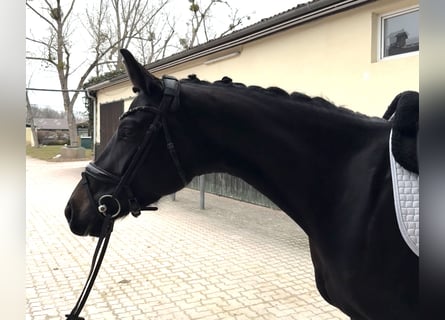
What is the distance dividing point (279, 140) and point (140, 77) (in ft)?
2.18

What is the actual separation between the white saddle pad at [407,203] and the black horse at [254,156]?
10 centimetres

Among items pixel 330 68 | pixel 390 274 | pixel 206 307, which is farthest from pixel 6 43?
pixel 330 68

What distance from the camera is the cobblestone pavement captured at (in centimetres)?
332

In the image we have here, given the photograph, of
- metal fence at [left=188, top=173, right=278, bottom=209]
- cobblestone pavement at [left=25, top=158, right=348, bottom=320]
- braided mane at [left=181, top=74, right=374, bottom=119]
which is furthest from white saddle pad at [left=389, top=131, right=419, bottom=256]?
metal fence at [left=188, top=173, right=278, bottom=209]

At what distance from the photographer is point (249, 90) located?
5.64ft

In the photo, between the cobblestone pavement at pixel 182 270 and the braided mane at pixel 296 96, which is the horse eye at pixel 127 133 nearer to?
the braided mane at pixel 296 96

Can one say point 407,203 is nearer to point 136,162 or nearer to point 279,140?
point 279,140

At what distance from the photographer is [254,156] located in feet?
5.36

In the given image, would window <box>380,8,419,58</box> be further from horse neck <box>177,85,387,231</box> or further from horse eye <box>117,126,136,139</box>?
horse eye <box>117,126,136,139</box>

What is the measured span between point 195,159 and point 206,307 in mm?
2196

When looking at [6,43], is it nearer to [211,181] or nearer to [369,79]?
[369,79]

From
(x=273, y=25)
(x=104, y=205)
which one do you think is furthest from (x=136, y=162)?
(x=273, y=25)

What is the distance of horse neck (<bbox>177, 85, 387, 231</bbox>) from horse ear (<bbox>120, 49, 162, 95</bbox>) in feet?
0.44

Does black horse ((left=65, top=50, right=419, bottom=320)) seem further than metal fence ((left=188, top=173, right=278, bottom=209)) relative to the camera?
No
